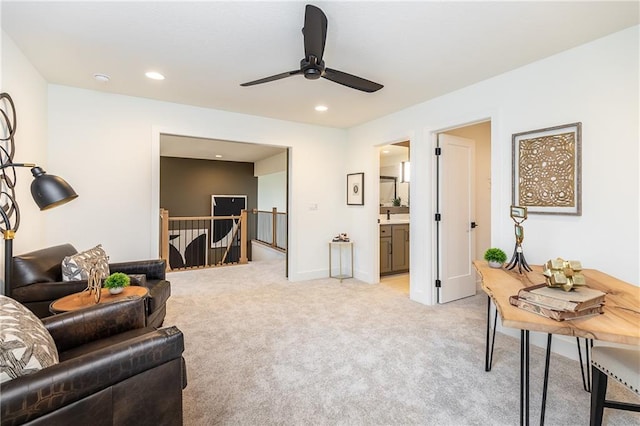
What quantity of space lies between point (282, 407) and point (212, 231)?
23.9 feet

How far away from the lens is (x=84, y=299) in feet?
6.94

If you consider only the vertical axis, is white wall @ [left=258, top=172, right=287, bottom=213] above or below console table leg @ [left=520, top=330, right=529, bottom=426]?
above

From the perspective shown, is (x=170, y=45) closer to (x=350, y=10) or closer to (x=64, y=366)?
(x=350, y=10)

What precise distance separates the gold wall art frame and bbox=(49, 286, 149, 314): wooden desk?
3229mm

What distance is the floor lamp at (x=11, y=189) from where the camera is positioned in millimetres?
1793

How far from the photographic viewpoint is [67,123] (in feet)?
10.6

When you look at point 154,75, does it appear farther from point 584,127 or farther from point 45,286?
point 584,127

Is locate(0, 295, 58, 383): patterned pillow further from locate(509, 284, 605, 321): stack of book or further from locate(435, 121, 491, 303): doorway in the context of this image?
locate(435, 121, 491, 303): doorway

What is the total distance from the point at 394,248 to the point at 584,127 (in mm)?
3194

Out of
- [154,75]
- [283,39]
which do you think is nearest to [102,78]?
[154,75]

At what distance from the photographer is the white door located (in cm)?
368

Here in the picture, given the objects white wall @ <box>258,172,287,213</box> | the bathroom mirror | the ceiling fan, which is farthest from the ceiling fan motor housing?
white wall @ <box>258,172,287,213</box>

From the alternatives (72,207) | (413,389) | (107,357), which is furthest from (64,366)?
(72,207)

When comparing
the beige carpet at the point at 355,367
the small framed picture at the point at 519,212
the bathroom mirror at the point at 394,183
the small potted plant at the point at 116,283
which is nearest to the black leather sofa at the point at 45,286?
the small potted plant at the point at 116,283
